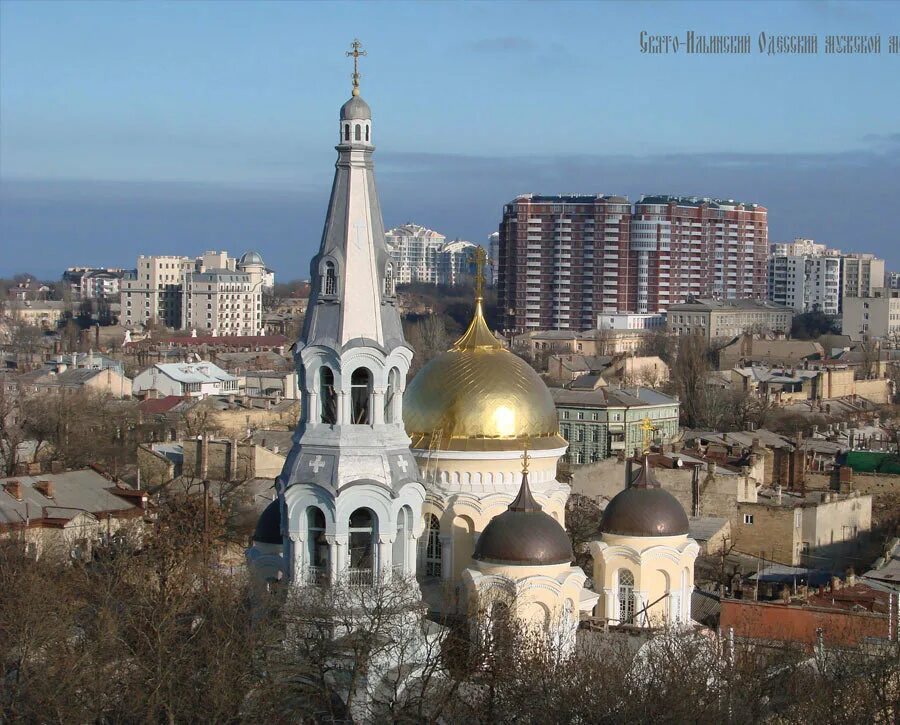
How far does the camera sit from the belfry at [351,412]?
18266 mm

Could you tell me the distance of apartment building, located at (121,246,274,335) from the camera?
4638 inches

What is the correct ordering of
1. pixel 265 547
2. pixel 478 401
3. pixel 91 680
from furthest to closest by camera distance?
pixel 478 401, pixel 265 547, pixel 91 680

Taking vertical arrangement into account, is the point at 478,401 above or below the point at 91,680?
above

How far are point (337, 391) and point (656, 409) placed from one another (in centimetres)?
3876

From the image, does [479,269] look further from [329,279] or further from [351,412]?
[351,412]

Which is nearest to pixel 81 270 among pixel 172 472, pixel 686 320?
pixel 686 320

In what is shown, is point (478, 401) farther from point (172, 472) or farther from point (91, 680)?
point (172, 472)

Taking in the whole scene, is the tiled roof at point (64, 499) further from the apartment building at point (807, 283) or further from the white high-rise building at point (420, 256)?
the white high-rise building at point (420, 256)

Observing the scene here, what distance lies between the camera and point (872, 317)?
346 ft

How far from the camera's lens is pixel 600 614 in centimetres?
2216

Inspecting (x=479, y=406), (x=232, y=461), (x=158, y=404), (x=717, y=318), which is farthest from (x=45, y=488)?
(x=717, y=318)

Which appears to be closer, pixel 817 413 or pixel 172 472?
pixel 172 472

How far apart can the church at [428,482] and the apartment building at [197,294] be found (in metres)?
94.0

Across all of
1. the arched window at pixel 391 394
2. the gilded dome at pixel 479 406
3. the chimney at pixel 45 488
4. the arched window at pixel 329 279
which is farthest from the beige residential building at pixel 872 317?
the arched window at pixel 329 279
